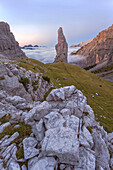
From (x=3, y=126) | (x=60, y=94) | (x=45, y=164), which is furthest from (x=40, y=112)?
(x=45, y=164)

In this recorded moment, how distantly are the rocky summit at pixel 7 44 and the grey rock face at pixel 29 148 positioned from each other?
17067 centimetres

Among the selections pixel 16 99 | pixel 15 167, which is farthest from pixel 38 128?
pixel 16 99

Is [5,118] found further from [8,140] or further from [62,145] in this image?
[62,145]

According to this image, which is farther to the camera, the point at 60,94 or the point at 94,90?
the point at 94,90

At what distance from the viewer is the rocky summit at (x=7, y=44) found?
152 m

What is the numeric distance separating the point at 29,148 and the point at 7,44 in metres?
196

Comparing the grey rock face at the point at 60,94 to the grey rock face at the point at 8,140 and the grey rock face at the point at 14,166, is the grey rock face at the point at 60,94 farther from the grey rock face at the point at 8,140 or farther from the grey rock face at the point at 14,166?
the grey rock face at the point at 14,166

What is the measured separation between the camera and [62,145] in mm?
7730

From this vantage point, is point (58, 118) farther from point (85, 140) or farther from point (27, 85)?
point (27, 85)

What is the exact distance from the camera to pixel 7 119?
1270 cm

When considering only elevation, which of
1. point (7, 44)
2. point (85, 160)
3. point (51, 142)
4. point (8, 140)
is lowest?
point (85, 160)

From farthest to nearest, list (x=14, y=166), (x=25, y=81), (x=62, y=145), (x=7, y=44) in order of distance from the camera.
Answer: (x=7, y=44), (x=25, y=81), (x=62, y=145), (x=14, y=166)

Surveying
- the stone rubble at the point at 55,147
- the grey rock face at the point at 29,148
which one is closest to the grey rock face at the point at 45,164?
the stone rubble at the point at 55,147

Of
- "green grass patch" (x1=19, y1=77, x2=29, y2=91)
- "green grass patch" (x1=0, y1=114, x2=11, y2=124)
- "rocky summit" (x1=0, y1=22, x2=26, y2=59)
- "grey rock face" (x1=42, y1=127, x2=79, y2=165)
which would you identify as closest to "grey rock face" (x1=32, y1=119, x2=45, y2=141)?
"grey rock face" (x1=42, y1=127, x2=79, y2=165)
